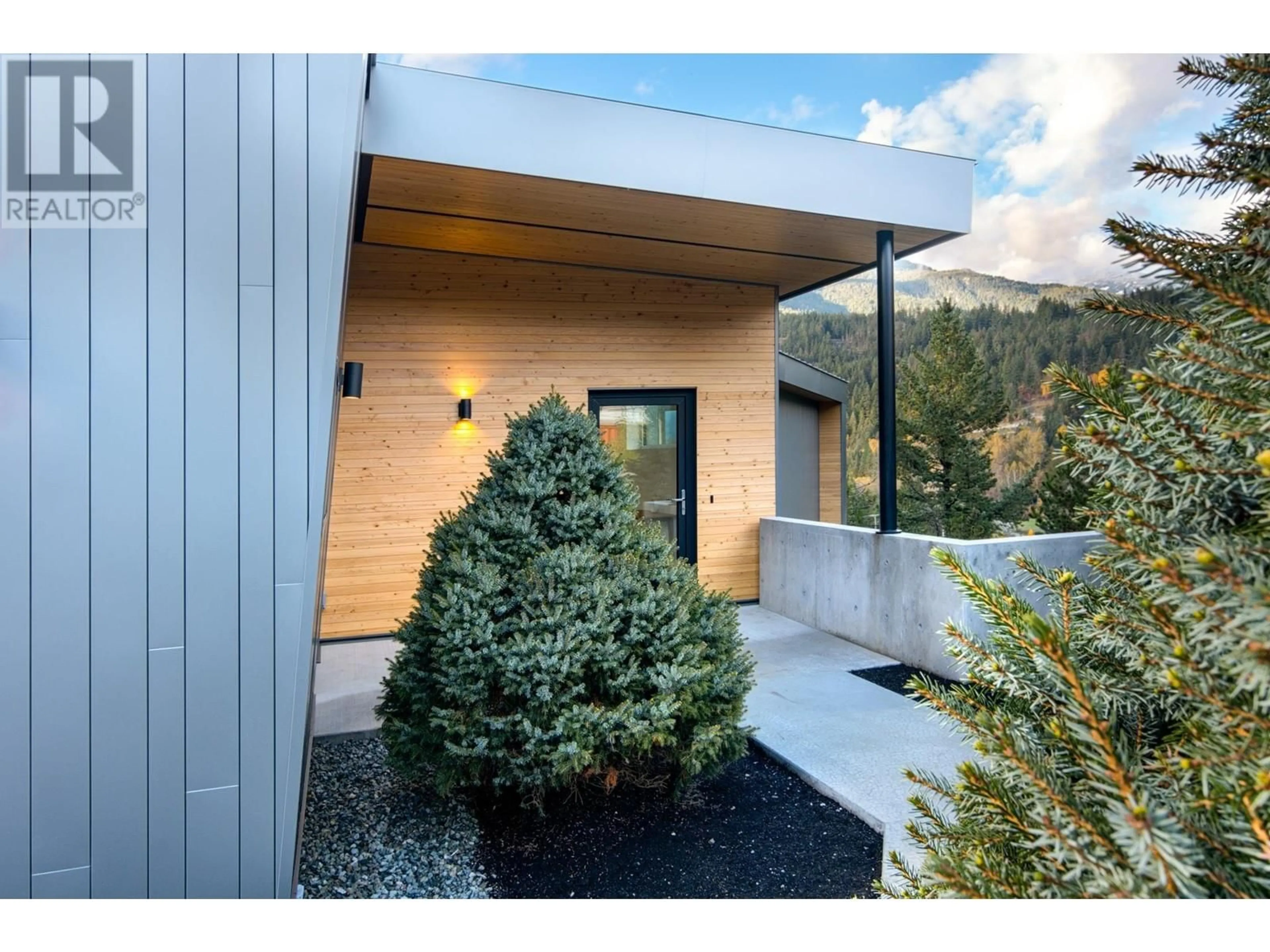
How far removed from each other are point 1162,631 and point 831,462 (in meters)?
9.50

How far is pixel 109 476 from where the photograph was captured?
1718 mm

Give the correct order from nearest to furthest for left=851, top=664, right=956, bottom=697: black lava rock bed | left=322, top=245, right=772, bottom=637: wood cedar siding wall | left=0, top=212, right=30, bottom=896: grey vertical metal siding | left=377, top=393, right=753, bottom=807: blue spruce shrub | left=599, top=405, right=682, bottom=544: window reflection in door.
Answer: left=0, top=212, right=30, bottom=896: grey vertical metal siding → left=377, top=393, right=753, bottom=807: blue spruce shrub → left=851, top=664, right=956, bottom=697: black lava rock bed → left=322, top=245, right=772, bottom=637: wood cedar siding wall → left=599, top=405, right=682, bottom=544: window reflection in door

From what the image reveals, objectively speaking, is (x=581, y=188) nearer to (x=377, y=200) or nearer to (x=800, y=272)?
(x=377, y=200)

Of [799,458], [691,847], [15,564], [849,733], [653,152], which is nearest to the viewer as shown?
[15,564]

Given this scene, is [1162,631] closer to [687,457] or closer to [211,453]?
[211,453]

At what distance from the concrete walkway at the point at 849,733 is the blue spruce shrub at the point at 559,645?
506 millimetres

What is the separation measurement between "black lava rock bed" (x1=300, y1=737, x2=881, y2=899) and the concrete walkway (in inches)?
3.5

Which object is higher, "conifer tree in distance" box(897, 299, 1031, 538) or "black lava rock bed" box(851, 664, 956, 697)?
"conifer tree in distance" box(897, 299, 1031, 538)

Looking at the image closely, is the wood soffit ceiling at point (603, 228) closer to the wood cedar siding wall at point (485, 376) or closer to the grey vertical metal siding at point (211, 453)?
the wood cedar siding wall at point (485, 376)

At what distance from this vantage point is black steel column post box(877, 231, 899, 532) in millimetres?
4934

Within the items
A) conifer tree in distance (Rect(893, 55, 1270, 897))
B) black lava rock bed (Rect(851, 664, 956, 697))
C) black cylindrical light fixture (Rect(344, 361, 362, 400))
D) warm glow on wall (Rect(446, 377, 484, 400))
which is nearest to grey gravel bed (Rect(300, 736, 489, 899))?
conifer tree in distance (Rect(893, 55, 1270, 897))

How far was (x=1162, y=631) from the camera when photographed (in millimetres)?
748

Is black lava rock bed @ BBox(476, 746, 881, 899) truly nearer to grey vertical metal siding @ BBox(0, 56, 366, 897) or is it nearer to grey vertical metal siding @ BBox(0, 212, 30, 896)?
grey vertical metal siding @ BBox(0, 56, 366, 897)

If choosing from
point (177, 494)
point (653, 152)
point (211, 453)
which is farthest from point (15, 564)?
→ point (653, 152)
